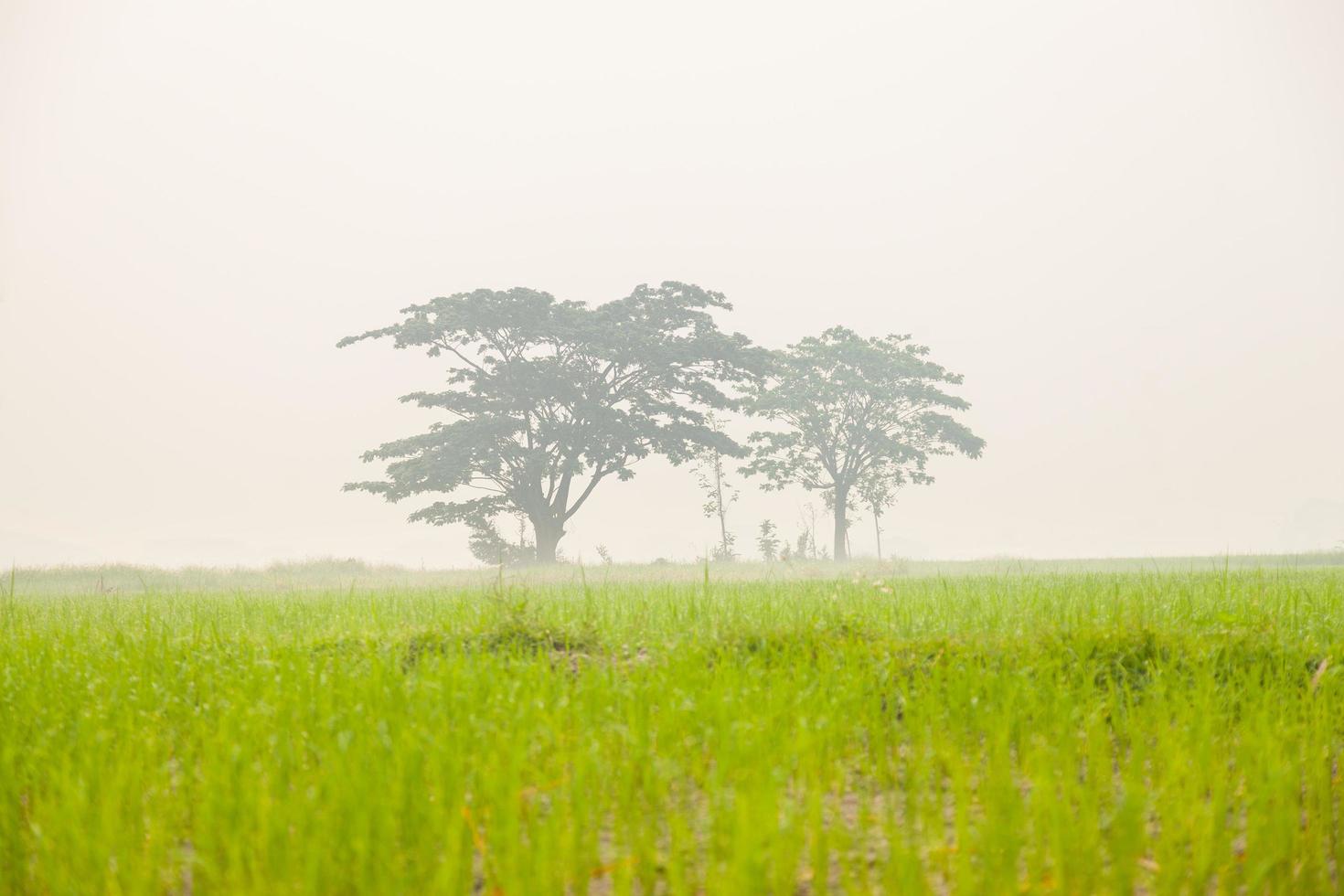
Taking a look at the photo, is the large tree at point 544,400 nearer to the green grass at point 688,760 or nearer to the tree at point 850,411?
the tree at point 850,411

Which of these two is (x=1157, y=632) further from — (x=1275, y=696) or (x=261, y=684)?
(x=261, y=684)

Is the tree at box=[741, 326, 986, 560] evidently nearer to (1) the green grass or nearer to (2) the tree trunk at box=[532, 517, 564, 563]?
(2) the tree trunk at box=[532, 517, 564, 563]

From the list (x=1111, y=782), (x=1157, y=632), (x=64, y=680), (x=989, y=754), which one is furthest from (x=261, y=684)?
(x=1157, y=632)

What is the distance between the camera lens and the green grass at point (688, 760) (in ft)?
10.5

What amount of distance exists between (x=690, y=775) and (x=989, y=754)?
1.40 metres

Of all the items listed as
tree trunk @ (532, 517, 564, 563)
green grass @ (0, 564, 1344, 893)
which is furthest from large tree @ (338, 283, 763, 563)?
green grass @ (0, 564, 1344, 893)

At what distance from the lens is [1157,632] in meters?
6.58

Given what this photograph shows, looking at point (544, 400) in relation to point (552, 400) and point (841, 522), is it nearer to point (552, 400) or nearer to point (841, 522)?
point (552, 400)

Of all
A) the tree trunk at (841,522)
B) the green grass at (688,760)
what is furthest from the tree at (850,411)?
the green grass at (688,760)

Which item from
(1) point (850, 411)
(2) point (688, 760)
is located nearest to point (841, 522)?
(1) point (850, 411)

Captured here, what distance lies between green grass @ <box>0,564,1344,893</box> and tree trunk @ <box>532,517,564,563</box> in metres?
26.6

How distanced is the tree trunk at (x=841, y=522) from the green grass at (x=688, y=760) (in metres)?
33.6

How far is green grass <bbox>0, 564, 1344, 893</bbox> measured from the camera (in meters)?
3.20

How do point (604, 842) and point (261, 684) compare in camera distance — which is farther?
point (261, 684)
